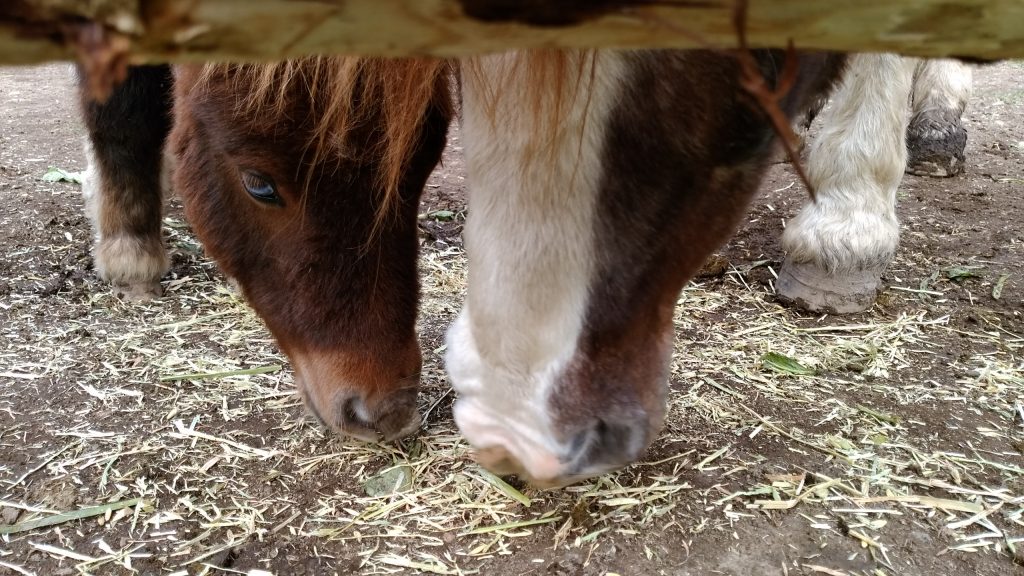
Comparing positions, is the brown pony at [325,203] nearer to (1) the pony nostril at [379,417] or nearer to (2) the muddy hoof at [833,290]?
(1) the pony nostril at [379,417]

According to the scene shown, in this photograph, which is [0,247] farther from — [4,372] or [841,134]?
[841,134]

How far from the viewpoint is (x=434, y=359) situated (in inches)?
101

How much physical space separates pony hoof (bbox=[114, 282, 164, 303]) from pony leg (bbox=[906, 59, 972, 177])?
4.04m

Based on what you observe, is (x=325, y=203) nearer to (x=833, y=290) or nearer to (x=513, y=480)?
(x=513, y=480)

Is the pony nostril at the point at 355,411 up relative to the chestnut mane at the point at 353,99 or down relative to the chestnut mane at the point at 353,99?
down

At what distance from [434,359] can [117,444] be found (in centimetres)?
98

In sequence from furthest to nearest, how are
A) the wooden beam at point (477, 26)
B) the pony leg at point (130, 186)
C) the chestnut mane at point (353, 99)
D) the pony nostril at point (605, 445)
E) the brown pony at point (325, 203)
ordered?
the pony leg at point (130, 186), the brown pony at point (325, 203), the chestnut mane at point (353, 99), the pony nostril at point (605, 445), the wooden beam at point (477, 26)

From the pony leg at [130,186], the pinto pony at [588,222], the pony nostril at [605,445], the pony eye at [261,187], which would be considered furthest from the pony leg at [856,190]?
the pony leg at [130,186]

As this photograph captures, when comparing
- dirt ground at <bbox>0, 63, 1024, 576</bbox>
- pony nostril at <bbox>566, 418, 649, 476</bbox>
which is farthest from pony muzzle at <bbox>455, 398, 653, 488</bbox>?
dirt ground at <bbox>0, 63, 1024, 576</bbox>

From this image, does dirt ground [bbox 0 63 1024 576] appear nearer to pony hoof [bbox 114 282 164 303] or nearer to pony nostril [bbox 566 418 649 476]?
pony hoof [bbox 114 282 164 303]

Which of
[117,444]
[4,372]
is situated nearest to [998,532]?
[117,444]

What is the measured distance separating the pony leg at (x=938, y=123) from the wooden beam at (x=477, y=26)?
13.6 ft

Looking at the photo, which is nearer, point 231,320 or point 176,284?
point 231,320

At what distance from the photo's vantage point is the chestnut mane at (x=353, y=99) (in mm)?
1456
